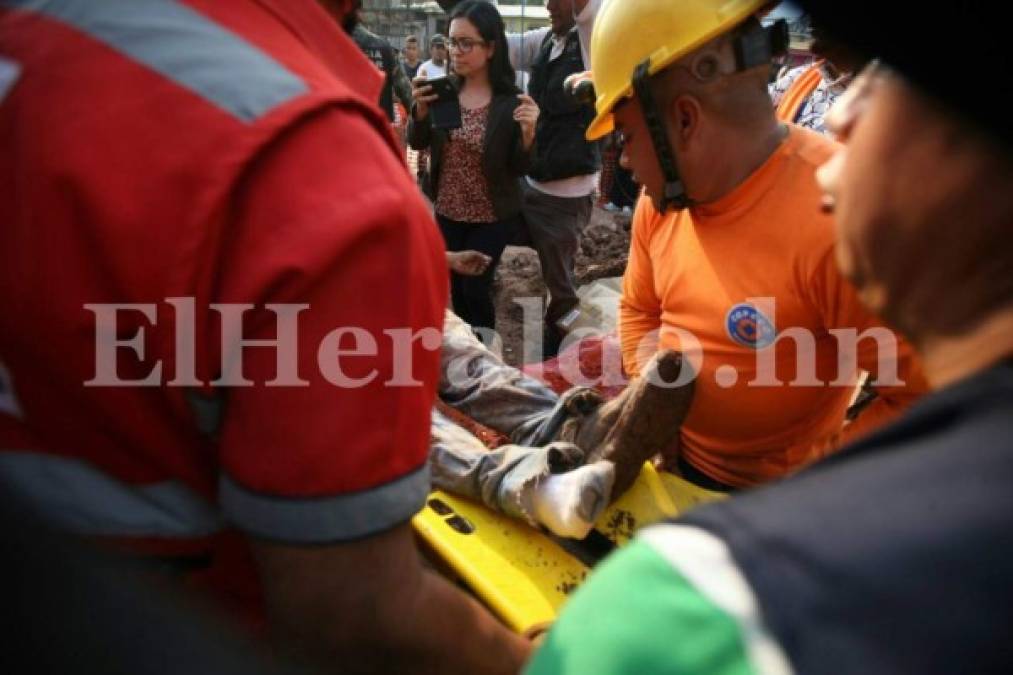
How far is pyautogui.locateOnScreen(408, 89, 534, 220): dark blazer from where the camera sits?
4.66m

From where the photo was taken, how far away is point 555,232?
5.14 m

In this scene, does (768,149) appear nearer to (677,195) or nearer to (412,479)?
(677,195)

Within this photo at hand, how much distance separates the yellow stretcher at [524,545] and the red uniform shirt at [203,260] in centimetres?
103

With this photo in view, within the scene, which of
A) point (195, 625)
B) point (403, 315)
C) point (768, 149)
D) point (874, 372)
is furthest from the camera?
point (768, 149)

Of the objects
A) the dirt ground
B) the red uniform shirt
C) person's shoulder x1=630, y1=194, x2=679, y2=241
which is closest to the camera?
the red uniform shirt

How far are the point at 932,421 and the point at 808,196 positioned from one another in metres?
1.50

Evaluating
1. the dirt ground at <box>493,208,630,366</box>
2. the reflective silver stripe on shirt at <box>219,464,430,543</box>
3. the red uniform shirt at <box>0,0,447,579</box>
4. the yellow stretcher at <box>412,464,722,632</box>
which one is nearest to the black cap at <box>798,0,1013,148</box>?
the red uniform shirt at <box>0,0,447,579</box>

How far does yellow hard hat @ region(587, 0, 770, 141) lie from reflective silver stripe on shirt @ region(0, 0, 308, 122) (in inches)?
56.6

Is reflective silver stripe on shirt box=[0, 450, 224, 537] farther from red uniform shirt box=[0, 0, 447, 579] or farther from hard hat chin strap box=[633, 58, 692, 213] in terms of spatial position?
hard hat chin strap box=[633, 58, 692, 213]

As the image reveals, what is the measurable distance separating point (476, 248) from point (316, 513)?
421cm

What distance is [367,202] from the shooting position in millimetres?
761

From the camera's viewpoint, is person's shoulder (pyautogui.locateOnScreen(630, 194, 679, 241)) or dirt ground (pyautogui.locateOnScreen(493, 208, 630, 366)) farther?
dirt ground (pyautogui.locateOnScreen(493, 208, 630, 366))

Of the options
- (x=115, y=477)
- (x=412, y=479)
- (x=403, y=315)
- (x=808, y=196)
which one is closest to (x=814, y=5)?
(x=403, y=315)

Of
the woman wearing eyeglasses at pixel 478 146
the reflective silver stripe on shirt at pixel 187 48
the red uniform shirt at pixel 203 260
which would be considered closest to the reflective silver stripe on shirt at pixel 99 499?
the red uniform shirt at pixel 203 260
